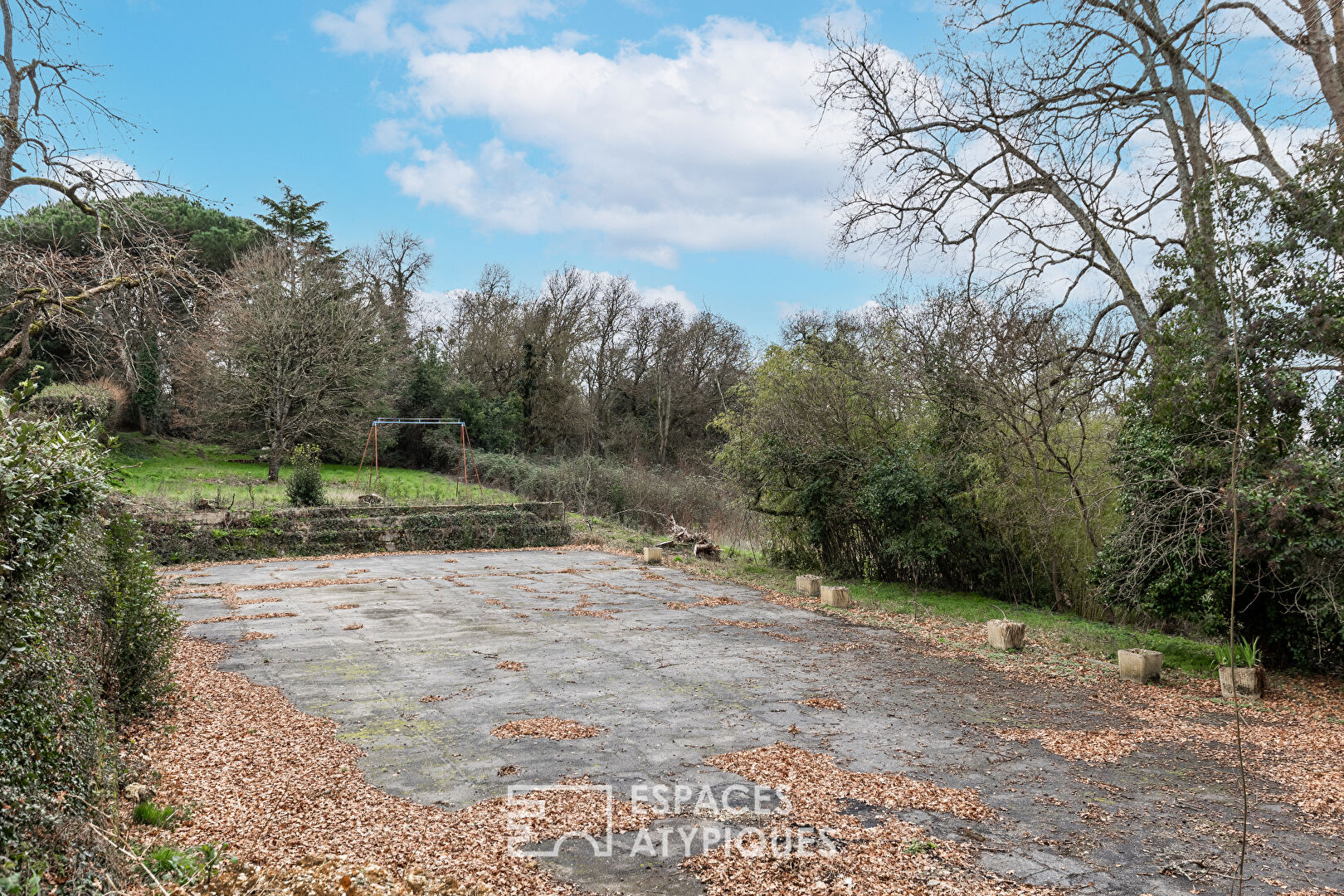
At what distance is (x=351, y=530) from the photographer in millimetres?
16750

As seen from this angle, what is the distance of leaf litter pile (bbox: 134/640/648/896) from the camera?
3121 millimetres

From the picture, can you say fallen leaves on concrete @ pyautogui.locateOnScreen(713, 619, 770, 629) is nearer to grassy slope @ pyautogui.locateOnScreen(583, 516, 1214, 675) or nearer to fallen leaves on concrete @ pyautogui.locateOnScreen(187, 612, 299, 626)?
grassy slope @ pyautogui.locateOnScreen(583, 516, 1214, 675)

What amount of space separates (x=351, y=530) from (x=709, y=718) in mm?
12995

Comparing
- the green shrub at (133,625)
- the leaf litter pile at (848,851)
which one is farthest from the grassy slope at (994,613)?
the green shrub at (133,625)

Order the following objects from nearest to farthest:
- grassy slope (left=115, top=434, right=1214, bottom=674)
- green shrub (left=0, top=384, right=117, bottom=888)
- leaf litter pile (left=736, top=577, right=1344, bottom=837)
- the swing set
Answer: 1. green shrub (left=0, top=384, right=117, bottom=888)
2. leaf litter pile (left=736, top=577, right=1344, bottom=837)
3. grassy slope (left=115, top=434, right=1214, bottom=674)
4. the swing set

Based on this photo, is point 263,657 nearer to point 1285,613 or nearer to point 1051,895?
point 1051,895

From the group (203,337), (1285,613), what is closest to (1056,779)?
(1285,613)

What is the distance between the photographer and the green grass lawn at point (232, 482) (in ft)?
54.4

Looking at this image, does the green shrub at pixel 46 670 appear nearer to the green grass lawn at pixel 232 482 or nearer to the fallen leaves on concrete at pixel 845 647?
the fallen leaves on concrete at pixel 845 647

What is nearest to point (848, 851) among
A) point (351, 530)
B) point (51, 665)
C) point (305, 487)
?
point (51, 665)

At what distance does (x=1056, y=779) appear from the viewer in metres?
4.66

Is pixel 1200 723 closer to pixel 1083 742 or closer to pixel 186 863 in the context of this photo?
pixel 1083 742

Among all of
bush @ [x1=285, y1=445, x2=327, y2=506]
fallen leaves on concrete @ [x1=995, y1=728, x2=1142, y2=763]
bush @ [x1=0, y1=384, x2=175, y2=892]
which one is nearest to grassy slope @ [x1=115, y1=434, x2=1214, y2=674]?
bush @ [x1=285, y1=445, x2=327, y2=506]

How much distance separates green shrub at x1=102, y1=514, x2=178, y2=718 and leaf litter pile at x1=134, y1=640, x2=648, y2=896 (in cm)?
27
